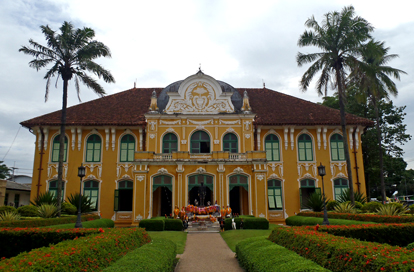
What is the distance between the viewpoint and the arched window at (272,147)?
26.7 m

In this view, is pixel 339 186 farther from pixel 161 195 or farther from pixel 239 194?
pixel 161 195

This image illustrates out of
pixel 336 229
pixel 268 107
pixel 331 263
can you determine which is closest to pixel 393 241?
pixel 336 229

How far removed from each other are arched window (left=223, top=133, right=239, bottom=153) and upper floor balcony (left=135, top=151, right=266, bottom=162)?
168 cm

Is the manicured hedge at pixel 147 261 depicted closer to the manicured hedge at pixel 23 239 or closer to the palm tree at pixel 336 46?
the manicured hedge at pixel 23 239

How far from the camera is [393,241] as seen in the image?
38.4ft

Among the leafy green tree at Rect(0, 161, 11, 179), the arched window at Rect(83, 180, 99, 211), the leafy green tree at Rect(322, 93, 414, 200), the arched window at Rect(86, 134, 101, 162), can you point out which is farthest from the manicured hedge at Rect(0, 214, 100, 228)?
the leafy green tree at Rect(0, 161, 11, 179)

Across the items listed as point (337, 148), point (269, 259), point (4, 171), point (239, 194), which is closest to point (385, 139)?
point (337, 148)

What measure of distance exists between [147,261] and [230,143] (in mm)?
18561

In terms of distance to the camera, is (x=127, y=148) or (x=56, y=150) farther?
(x=127, y=148)

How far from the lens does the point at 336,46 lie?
22.2m

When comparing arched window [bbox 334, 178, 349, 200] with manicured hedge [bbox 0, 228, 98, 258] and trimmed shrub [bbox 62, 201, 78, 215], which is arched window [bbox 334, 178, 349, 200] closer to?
trimmed shrub [bbox 62, 201, 78, 215]

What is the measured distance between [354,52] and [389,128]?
15064 mm

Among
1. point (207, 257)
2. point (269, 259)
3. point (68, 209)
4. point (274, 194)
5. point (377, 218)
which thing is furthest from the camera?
point (274, 194)

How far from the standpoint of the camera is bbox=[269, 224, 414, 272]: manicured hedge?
5730 millimetres
